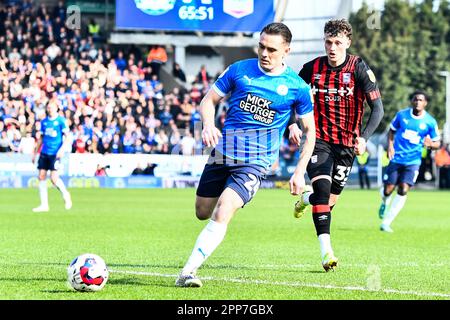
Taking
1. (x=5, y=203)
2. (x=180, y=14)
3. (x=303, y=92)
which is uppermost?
(x=180, y=14)

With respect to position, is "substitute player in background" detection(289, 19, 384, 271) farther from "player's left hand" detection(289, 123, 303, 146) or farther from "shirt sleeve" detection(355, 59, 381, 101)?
"player's left hand" detection(289, 123, 303, 146)

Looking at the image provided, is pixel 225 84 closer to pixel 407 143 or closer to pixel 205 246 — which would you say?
pixel 205 246

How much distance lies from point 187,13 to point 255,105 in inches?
1196

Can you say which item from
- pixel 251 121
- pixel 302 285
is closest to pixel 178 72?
pixel 251 121

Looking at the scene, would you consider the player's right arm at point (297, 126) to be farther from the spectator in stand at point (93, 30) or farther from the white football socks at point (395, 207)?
the spectator in stand at point (93, 30)

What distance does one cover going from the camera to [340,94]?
1200 centimetres

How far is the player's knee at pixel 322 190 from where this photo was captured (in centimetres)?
1182

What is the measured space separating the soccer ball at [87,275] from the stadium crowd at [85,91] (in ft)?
90.4

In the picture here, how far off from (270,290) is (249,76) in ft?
6.67

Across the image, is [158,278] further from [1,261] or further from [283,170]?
[283,170]

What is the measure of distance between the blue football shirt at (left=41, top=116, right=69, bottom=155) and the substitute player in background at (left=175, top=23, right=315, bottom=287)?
13972mm
